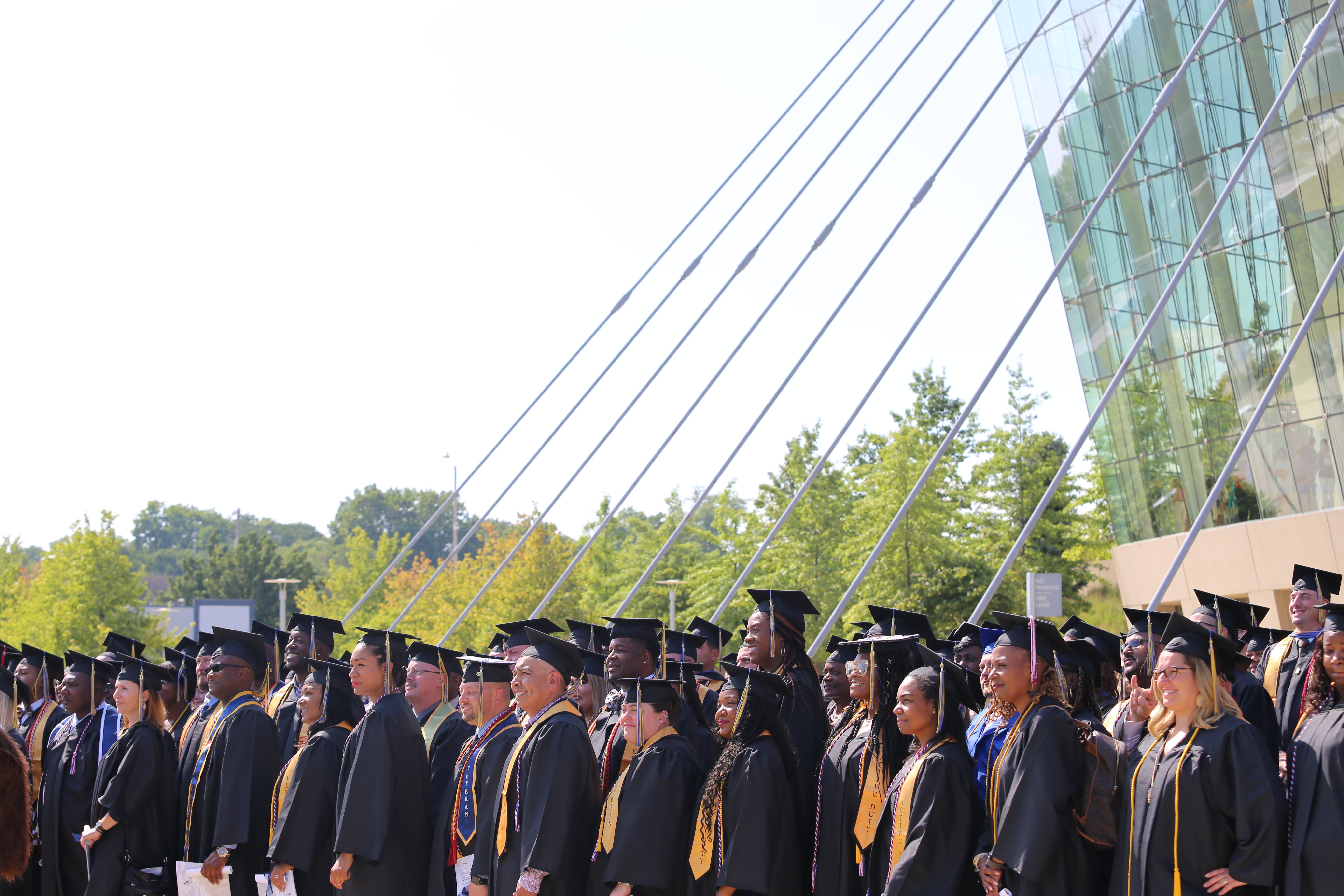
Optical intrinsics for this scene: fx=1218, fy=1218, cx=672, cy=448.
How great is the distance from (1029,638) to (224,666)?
5.35 m

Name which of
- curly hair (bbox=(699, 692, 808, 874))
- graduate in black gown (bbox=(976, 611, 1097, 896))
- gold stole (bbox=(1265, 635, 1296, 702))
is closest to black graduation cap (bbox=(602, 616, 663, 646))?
curly hair (bbox=(699, 692, 808, 874))

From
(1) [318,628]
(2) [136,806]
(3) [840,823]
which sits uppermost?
(1) [318,628]

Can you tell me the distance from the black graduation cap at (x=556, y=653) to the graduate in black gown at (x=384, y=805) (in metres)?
1.01

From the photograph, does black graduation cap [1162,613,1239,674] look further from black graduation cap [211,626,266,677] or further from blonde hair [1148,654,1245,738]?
black graduation cap [211,626,266,677]

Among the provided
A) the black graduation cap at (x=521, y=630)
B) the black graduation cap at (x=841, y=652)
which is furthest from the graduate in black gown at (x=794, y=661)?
the black graduation cap at (x=521, y=630)

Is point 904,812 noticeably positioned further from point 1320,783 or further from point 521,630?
point 521,630

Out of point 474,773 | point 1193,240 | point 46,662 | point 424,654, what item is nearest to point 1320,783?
point 474,773

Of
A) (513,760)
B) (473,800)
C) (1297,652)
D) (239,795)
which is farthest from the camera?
(239,795)

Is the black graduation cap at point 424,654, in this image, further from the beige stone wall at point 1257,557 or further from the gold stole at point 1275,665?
the beige stone wall at point 1257,557

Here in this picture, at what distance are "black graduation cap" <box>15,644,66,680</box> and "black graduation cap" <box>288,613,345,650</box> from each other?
2.91 metres

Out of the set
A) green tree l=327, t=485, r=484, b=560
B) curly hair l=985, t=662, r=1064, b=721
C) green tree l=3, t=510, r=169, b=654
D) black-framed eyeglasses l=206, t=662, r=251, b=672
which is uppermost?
green tree l=327, t=485, r=484, b=560

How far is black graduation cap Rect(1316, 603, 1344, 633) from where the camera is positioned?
5.68 m

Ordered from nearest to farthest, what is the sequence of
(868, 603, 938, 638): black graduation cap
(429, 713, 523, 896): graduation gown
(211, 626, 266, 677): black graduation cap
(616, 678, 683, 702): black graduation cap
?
(616, 678, 683, 702): black graduation cap
(429, 713, 523, 896): graduation gown
(868, 603, 938, 638): black graduation cap
(211, 626, 266, 677): black graduation cap

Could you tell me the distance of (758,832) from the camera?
6.17 metres
